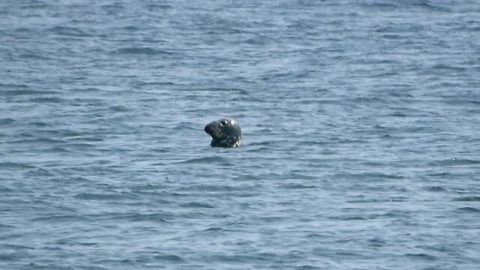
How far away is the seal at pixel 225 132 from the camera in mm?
28766

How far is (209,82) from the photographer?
1489 inches

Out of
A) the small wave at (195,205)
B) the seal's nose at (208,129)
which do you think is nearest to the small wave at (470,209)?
the small wave at (195,205)

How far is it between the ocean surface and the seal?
0.84ft

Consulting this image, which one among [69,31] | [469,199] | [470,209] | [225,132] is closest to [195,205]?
[470,209]

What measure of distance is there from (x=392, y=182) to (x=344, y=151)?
3.01m

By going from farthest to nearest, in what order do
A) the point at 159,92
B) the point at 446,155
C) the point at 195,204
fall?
the point at 159,92 < the point at 446,155 < the point at 195,204

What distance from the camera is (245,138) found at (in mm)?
30312

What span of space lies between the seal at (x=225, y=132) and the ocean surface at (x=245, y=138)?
0.26 metres

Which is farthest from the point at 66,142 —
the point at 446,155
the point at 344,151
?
the point at 446,155

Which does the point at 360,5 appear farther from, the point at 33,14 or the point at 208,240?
the point at 208,240

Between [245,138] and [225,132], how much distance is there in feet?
4.40

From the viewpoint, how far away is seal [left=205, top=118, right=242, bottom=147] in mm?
28766

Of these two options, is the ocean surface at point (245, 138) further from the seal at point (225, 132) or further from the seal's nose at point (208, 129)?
the seal's nose at point (208, 129)

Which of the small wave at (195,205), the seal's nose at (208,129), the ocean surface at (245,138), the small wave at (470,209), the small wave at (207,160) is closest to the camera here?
the ocean surface at (245,138)
